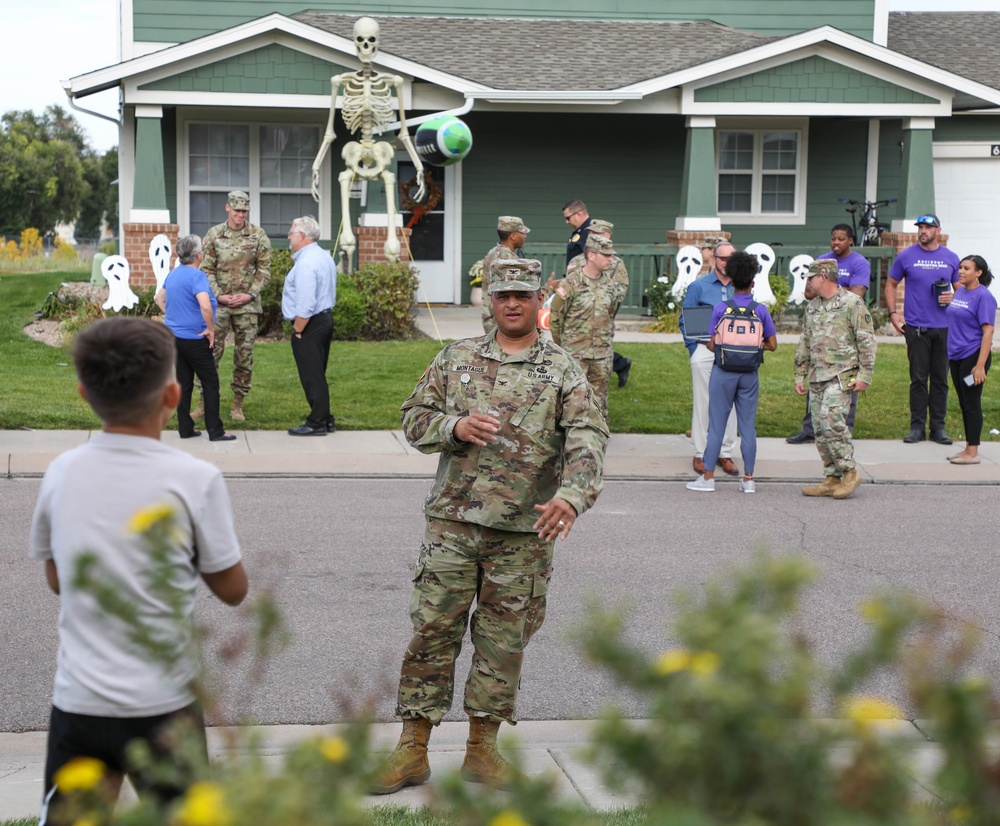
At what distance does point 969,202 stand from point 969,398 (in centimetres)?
1179

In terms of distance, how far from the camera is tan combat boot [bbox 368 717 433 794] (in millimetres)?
5094

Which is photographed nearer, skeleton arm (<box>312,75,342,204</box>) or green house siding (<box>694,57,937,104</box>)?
skeleton arm (<box>312,75,342,204</box>)

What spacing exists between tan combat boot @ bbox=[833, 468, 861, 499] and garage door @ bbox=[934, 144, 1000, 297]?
43.3ft

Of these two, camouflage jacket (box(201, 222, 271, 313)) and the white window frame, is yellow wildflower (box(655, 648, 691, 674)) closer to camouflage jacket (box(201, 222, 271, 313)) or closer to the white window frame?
camouflage jacket (box(201, 222, 271, 313))

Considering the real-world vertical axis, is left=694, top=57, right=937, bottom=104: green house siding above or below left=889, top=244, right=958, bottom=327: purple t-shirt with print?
above

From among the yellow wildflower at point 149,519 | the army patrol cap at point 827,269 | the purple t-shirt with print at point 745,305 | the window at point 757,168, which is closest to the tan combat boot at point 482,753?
the yellow wildflower at point 149,519

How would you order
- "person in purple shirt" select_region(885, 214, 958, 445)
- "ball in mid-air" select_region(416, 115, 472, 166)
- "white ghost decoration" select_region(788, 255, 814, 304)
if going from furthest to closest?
"white ghost decoration" select_region(788, 255, 814, 304)
"ball in mid-air" select_region(416, 115, 472, 166)
"person in purple shirt" select_region(885, 214, 958, 445)

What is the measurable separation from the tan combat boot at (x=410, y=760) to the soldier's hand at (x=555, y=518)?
93cm

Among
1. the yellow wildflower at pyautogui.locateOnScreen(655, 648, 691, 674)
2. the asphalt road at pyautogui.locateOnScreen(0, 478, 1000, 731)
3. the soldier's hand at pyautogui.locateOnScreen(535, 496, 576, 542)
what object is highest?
the yellow wildflower at pyautogui.locateOnScreen(655, 648, 691, 674)

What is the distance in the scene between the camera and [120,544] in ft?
10.9

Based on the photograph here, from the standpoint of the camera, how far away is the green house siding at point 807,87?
2080cm

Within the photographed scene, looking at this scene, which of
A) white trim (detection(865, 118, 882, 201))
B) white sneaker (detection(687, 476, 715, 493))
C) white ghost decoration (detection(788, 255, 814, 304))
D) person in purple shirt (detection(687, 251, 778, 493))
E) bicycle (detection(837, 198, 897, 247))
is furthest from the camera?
white trim (detection(865, 118, 882, 201))

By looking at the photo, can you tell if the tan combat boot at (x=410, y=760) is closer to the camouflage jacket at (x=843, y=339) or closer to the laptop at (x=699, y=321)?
the camouflage jacket at (x=843, y=339)

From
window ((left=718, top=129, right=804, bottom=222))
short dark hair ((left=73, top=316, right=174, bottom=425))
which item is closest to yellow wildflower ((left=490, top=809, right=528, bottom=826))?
short dark hair ((left=73, top=316, right=174, bottom=425))
